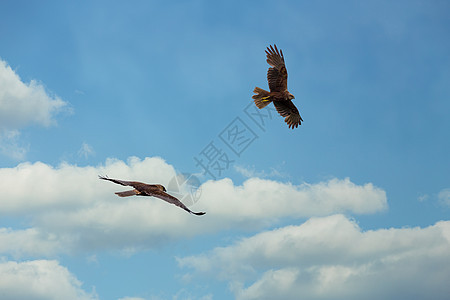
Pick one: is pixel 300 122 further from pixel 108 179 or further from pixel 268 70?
pixel 108 179

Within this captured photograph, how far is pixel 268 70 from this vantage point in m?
21.6

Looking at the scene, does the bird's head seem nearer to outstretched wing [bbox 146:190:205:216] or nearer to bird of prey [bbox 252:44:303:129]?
outstretched wing [bbox 146:190:205:216]

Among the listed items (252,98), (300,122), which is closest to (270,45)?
(252,98)

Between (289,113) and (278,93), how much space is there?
1.61 meters

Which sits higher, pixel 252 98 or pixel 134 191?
pixel 252 98

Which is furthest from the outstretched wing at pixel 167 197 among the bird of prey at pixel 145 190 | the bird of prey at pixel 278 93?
the bird of prey at pixel 278 93

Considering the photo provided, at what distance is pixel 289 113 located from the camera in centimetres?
2331

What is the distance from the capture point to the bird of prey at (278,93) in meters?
21.6

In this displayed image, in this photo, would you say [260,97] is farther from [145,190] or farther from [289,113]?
[145,190]

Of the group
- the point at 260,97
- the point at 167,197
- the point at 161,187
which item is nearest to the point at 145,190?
the point at 161,187

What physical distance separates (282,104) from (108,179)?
1199 cm

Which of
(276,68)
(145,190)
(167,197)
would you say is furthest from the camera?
(276,68)

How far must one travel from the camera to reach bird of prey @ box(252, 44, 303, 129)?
21.6 meters

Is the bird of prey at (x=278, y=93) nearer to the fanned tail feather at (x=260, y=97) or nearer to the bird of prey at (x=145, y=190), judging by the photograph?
the fanned tail feather at (x=260, y=97)
